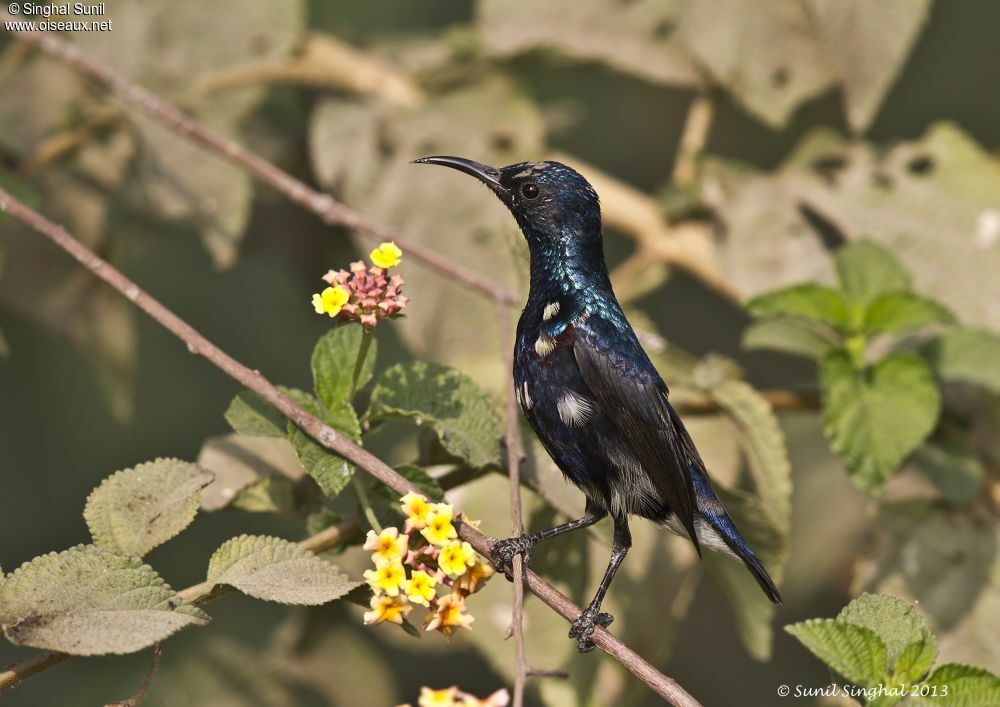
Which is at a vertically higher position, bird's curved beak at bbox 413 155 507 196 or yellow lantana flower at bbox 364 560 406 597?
bird's curved beak at bbox 413 155 507 196

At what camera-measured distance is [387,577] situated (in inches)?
74.7

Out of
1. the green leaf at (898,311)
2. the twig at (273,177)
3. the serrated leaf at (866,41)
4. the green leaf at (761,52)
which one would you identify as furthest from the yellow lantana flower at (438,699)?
the green leaf at (761,52)

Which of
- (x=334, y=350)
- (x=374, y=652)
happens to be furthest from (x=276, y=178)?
(x=374, y=652)

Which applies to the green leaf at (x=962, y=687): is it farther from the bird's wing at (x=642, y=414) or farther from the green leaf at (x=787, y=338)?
the green leaf at (x=787, y=338)

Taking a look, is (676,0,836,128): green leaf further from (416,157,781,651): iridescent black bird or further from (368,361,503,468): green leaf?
(368,361,503,468): green leaf

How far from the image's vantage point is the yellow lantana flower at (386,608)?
1905 millimetres

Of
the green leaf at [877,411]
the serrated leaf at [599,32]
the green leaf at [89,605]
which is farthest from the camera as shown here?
the serrated leaf at [599,32]

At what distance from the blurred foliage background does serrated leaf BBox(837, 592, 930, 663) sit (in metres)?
0.71

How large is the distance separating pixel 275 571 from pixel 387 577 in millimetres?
217

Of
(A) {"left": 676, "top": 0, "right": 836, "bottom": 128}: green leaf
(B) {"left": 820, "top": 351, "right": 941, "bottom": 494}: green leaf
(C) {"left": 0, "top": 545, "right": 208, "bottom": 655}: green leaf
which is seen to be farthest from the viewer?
(A) {"left": 676, "top": 0, "right": 836, "bottom": 128}: green leaf

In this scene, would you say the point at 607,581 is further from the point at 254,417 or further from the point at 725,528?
the point at 254,417

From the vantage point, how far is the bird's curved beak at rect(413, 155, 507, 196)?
2955 millimetres

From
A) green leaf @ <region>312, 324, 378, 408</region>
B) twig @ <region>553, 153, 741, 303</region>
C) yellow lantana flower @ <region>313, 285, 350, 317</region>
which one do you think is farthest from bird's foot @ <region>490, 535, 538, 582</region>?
twig @ <region>553, 153, 741, 303</region>

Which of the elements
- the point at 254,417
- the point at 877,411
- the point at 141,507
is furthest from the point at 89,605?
the point at 877,411
